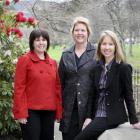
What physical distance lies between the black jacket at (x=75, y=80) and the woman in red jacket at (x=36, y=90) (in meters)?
0.12

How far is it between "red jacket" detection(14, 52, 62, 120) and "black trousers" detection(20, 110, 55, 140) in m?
0.10

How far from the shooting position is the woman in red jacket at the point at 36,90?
17.9 ft

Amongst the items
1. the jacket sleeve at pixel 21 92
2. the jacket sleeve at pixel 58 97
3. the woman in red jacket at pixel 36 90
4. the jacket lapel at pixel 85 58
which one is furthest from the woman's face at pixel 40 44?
the jacket lapel at pixel 85 58

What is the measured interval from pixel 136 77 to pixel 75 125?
26.1 ft

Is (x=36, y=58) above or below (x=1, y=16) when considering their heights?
below

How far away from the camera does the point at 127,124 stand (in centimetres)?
526

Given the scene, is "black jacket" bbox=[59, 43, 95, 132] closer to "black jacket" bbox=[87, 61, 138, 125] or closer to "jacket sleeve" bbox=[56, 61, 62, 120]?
"jacket sleeve" bbox=[56, 61, 62, 120]

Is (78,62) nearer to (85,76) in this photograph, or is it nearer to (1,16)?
(85,76)

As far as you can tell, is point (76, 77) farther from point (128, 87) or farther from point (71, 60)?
point (128, 87)

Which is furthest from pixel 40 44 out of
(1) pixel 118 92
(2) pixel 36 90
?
(1) pixel 118 92

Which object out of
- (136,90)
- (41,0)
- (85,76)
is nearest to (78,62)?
(85,76)

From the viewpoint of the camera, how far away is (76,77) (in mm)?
5496

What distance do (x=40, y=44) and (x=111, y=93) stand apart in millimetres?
1122

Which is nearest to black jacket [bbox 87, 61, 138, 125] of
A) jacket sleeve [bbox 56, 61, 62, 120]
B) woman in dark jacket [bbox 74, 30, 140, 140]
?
woman in dark jacket [bbox 74, 30, 140, 140]
